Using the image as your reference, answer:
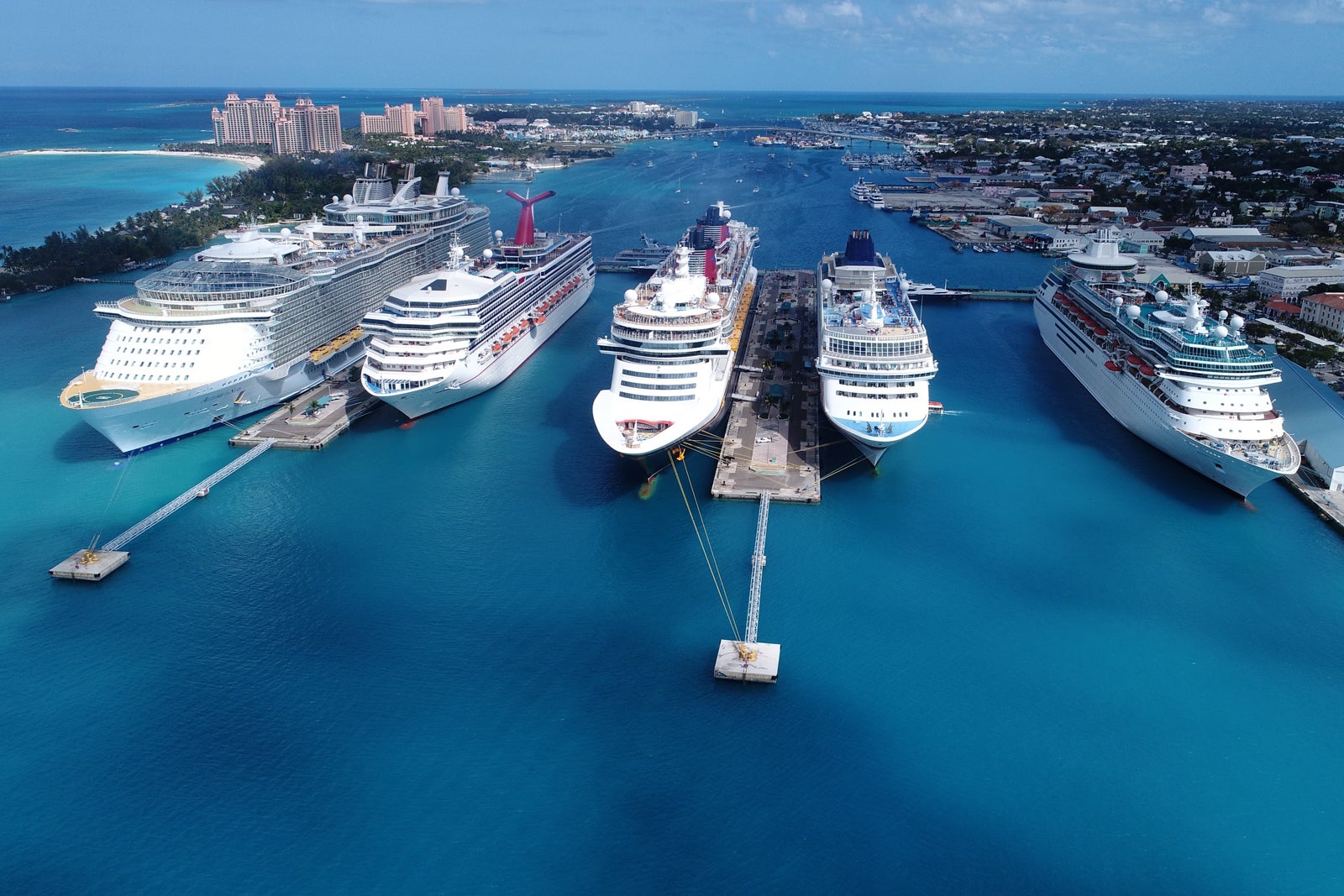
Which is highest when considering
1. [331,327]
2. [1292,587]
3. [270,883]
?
[331,327]

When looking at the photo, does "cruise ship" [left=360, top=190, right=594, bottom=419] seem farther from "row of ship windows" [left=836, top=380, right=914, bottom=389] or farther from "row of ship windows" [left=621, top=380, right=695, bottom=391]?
"row of ship windows" [left=836, top=380, right=914, bottom=389]

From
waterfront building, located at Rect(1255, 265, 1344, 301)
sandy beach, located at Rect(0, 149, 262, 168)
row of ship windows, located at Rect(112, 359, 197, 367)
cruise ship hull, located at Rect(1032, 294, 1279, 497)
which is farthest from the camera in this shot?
sandy beach, located at Rect(0, 149, 262, 168)

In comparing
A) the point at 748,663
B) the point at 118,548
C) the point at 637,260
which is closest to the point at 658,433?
the point at 748,663

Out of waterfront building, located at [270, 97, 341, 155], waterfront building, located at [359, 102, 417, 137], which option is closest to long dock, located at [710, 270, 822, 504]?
waterfront building, located at [270, 97, 341, 155]

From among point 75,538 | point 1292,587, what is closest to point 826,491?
point 1292,587

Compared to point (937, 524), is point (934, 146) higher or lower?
higher

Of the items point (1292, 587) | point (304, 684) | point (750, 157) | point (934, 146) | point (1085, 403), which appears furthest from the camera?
point (934, 146)

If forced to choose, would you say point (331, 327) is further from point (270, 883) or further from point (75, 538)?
point (270, 883)
